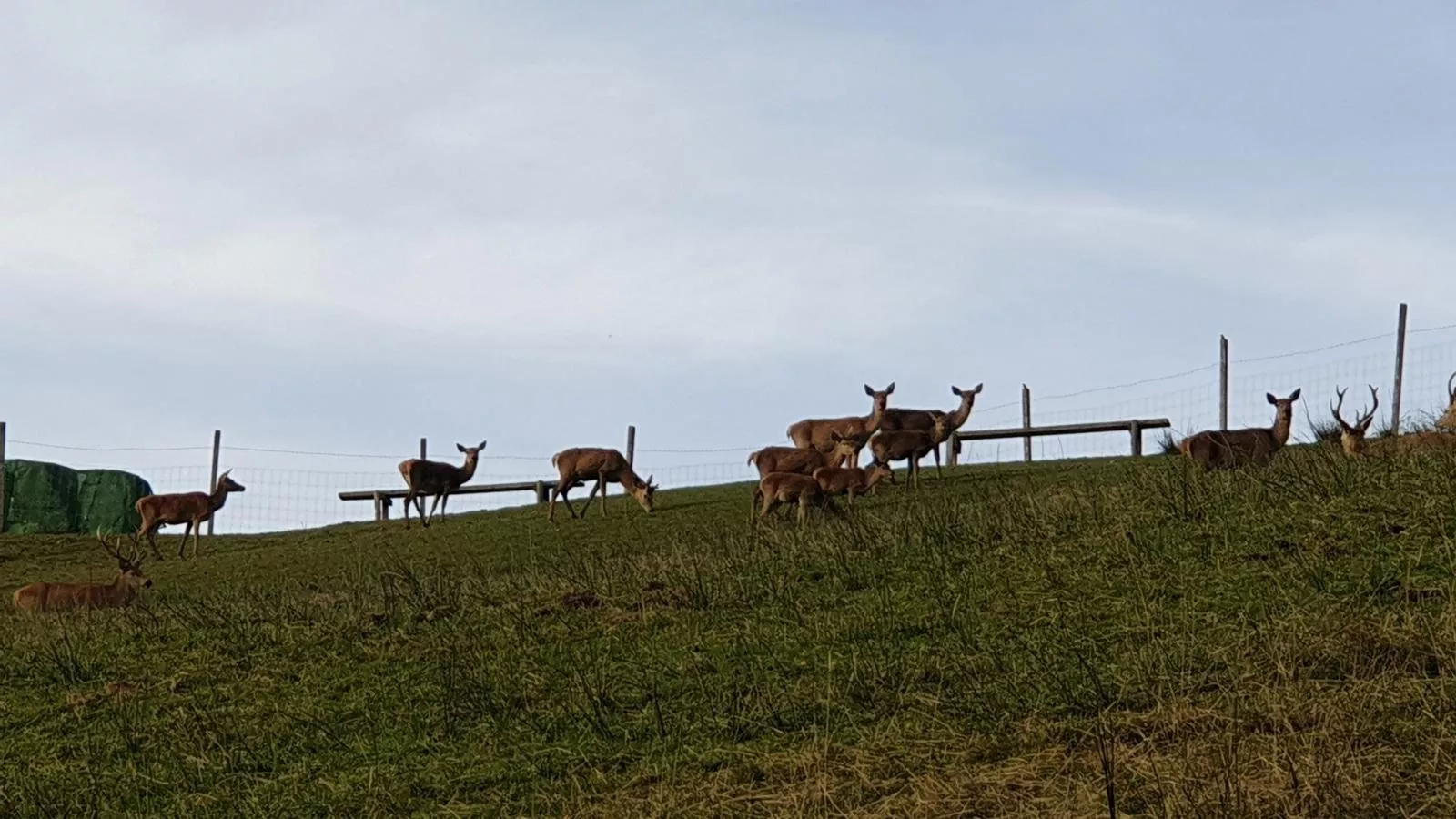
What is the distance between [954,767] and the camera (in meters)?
6.80

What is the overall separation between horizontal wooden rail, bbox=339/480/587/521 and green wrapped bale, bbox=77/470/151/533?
3981 millimetres

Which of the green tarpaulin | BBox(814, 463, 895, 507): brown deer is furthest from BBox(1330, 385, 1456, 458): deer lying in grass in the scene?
the green tarpaulin

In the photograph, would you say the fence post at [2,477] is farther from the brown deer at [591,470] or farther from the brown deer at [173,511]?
the brown deer at [591,470]

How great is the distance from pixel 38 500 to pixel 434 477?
8.30 m

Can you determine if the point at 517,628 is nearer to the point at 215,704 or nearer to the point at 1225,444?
the point at 215,704

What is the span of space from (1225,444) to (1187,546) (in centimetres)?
661

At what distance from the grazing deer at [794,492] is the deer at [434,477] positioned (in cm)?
856

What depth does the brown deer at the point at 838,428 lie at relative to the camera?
25312 millimetres

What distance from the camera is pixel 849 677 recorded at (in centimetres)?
856

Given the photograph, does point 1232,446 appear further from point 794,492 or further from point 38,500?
point 38,500

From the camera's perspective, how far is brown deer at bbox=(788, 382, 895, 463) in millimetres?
25312

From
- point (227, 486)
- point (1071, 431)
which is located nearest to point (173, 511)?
point (227, 486)

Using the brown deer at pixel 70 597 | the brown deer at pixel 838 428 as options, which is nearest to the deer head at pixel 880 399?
the brown deer at pixel 838 428

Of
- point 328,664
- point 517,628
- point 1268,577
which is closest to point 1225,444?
point 1268,577
